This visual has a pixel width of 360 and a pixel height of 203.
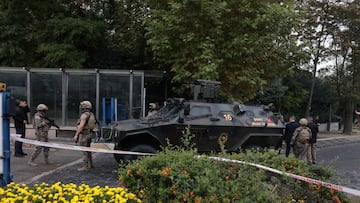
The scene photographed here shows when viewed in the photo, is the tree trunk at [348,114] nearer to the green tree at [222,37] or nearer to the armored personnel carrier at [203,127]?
the green tree at [222,37]

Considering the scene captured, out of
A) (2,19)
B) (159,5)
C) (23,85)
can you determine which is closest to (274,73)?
(159,5)

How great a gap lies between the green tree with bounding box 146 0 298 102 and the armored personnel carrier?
2.44 meters

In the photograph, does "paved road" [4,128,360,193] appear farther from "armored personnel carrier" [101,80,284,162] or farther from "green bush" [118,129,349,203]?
"green bush" [118,129,349,203]

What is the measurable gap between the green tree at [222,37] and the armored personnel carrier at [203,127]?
244cm

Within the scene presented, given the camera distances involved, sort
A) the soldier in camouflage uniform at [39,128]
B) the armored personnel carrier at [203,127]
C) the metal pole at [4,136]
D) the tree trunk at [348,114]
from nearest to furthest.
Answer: the metal pole at [4,136], the armored personnel carrier at [203,127], the soldier in camouflage uniform at [39,128], the tree trunk at [348,114]

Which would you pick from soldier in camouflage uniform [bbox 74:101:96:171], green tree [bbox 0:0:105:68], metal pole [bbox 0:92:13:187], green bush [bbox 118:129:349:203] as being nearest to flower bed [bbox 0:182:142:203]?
green bush [bbox 118:129:349:203]

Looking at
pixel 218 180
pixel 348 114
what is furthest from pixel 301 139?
pixel 348 114

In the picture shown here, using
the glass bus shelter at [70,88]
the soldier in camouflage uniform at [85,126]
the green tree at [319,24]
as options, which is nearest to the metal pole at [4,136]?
the soldier in camouflage uniform at [85,126]

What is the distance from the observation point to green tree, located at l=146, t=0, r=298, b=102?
1365 centimetres

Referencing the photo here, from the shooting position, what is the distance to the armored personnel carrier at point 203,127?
9609 millimetres

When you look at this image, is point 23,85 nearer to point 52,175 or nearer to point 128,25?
point 128,25

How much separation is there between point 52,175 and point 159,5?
891cm

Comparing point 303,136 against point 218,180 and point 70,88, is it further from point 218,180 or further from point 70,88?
point 70,88

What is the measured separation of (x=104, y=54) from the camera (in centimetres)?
2102
